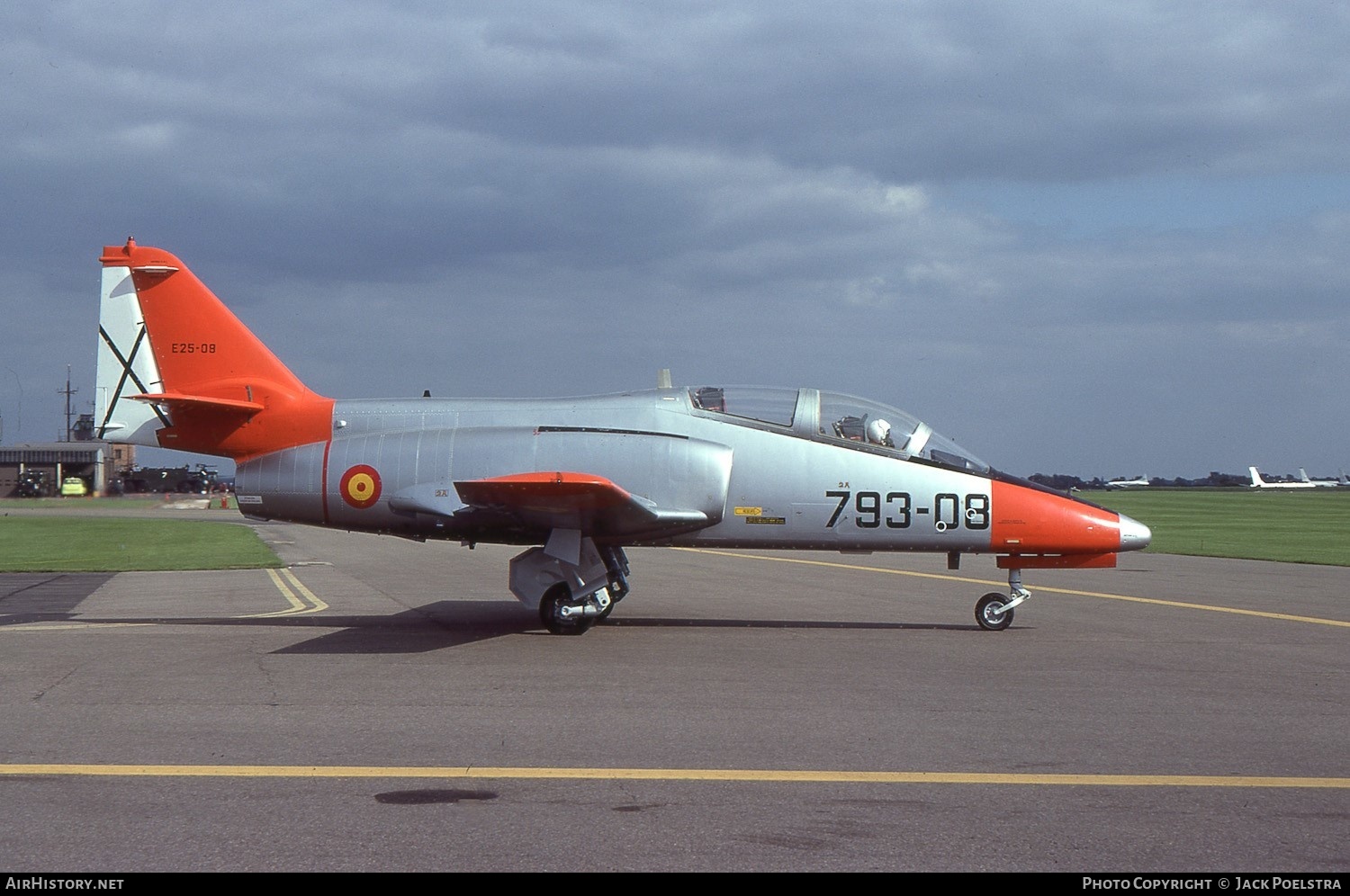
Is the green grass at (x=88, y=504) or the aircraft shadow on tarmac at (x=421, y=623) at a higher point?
the aircraft shadow on tarmac at (x=421, y=623)

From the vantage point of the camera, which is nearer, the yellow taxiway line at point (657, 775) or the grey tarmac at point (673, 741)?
the grey tarmac at point (673, 741)

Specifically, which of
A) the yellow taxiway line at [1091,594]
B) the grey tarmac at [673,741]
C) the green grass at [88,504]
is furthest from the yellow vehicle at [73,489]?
the grey tarmac at [673,741]

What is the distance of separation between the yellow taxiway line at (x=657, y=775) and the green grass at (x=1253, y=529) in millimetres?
22892

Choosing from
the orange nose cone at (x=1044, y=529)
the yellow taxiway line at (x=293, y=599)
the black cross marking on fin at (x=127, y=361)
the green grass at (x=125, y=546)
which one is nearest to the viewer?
the orange nose cone at (x=1044, y=529)

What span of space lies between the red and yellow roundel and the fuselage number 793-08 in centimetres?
544

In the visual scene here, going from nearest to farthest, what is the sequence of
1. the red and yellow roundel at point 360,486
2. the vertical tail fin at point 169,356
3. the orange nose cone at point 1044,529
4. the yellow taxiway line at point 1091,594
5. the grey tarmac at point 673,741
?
the grey tarmac at point 673,741 → the orange nose cone at point 1044,529 → the red and yellow roundel at point 360,486 → the vertical tail fin at point 169,356 → the yellow taxiway line at point 1091,594

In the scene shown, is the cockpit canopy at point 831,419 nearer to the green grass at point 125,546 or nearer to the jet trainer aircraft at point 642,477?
the jet trainer aircraft at point 642,477

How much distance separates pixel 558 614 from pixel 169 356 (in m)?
6.35

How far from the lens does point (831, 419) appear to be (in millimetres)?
14266

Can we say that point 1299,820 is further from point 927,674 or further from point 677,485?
point 677,485

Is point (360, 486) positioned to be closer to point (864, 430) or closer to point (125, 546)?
point (864, 430)

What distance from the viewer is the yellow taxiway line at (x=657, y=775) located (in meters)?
6.75

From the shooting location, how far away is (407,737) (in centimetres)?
780

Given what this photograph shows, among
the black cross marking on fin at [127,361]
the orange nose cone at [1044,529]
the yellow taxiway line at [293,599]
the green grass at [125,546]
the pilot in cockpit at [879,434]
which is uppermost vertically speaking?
the black cross marking on fin at [127,361]
